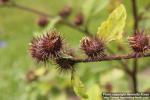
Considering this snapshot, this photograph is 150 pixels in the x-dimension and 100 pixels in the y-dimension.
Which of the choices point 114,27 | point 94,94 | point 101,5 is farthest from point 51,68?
point 114,27

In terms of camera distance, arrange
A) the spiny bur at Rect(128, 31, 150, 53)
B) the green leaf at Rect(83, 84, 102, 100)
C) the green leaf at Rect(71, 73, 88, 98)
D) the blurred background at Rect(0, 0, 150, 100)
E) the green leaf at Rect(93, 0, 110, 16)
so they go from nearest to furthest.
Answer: the spiny bur at Rect(128, 31, 150, 53)
the green leaf at Rect(71, 73, 88, 98)
the green leaf at Rect(83, 84, 102, 100)
the green leaf at Rect(93, 0, 110, 16)
the blurred background at Rect(0, 0, 150, 100)

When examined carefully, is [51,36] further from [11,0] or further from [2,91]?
[2,91]

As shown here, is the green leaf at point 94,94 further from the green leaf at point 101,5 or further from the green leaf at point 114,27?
the green leaf at point 101,5

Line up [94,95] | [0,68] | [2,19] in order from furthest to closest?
[2,19]
[0,68]
[94,95]

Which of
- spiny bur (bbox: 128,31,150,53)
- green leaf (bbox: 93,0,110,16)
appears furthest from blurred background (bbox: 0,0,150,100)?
spiny bur (bbox: 128,31,150,53)

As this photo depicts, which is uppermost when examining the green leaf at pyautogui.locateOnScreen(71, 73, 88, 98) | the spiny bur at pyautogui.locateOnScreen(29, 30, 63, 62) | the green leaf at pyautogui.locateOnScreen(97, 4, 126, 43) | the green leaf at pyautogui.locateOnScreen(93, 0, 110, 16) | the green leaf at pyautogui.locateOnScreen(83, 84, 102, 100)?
the green leaf at pyautogui.locateOnScreen(93, 0, 110, 16)

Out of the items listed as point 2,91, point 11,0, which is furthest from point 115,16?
point 2,91

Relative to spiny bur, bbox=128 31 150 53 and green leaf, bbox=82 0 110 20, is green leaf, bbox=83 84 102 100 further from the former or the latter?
green leaf, bbox=82 0 110 20
